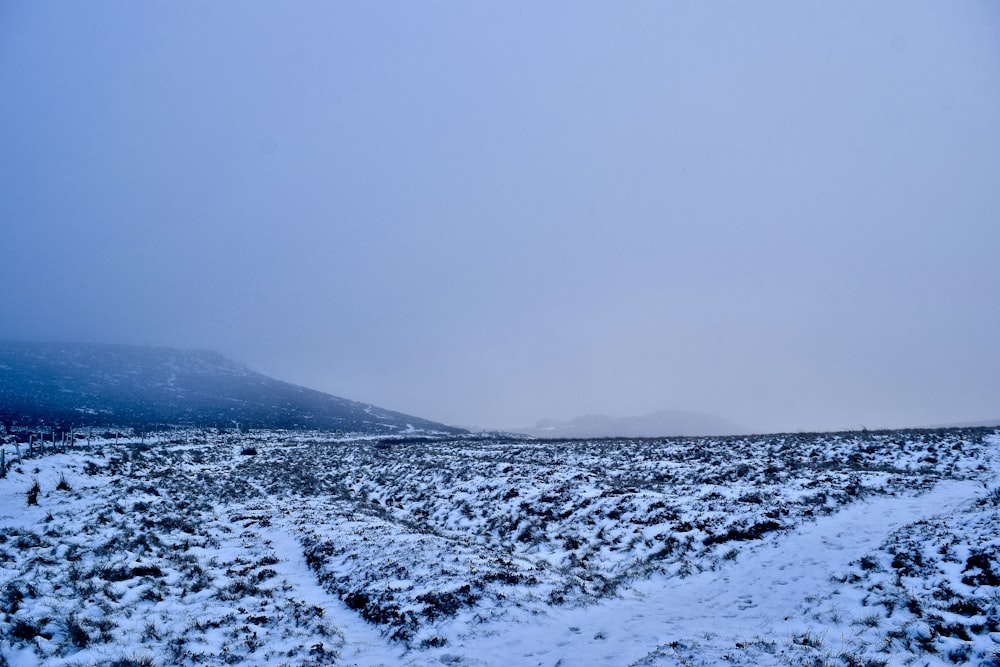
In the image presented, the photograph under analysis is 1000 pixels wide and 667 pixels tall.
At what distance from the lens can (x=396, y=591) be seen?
10898 mm

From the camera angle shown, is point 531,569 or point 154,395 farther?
point 154,395

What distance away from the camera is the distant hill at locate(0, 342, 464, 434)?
229ft

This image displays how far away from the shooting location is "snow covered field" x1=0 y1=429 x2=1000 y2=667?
823cm

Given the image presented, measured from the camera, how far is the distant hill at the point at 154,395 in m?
69.9

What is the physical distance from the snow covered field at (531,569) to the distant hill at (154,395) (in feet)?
172

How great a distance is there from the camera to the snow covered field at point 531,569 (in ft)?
27.0

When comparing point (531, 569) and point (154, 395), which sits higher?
point (531, 569)

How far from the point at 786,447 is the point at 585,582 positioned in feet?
71.4

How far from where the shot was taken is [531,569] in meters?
12.5

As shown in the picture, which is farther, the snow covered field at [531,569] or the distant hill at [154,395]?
the distant hill at [154,395]

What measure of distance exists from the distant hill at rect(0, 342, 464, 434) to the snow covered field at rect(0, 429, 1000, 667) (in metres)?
52.3

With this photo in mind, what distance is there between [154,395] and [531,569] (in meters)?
111

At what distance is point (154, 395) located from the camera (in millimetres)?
96750

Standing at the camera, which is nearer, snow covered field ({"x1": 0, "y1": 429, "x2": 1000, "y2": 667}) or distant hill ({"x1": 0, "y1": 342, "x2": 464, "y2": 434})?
snow covered field ({"x1": 0, "y1": 429, "x2": 1000, "y2": 667})
